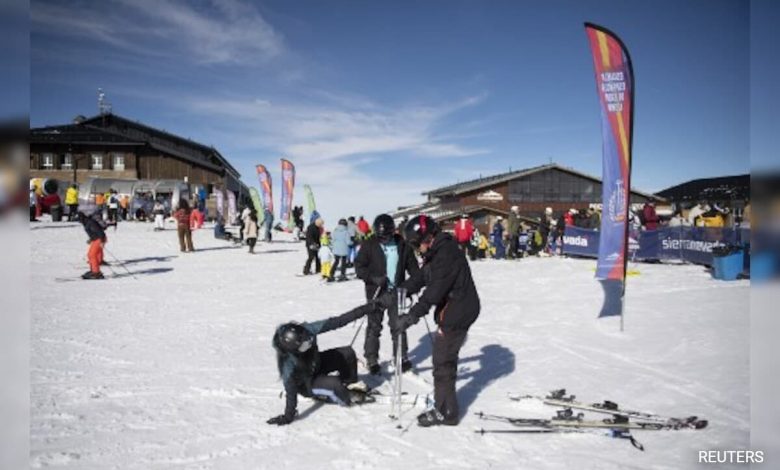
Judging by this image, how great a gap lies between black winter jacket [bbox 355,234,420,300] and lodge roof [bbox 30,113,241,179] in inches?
1644

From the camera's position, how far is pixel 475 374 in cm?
617

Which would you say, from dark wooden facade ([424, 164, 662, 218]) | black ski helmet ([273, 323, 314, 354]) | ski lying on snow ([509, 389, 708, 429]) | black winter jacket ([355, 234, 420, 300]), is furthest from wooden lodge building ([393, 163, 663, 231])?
black ski helmet ([273, 323, 314, 354])

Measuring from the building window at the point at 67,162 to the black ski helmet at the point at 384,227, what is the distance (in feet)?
147

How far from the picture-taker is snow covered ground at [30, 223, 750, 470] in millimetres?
3961

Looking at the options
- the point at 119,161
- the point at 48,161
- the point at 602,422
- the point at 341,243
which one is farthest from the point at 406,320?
the point at 48,161

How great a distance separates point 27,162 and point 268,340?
254 inches

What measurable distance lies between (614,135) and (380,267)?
5093 millimetres

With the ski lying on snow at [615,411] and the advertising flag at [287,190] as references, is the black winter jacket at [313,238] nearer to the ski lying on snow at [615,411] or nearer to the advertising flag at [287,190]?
the ski lying on snow at [615,411]

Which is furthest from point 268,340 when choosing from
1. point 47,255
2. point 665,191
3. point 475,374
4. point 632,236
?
point 665,191

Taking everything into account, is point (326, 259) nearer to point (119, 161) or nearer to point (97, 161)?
point (119, 161)

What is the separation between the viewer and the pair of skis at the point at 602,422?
14.2ft

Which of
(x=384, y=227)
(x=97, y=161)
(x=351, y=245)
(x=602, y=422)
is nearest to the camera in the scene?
(x=602, y=422)

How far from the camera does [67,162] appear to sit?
134 feet

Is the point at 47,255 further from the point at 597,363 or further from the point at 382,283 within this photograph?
the point at 597,363
